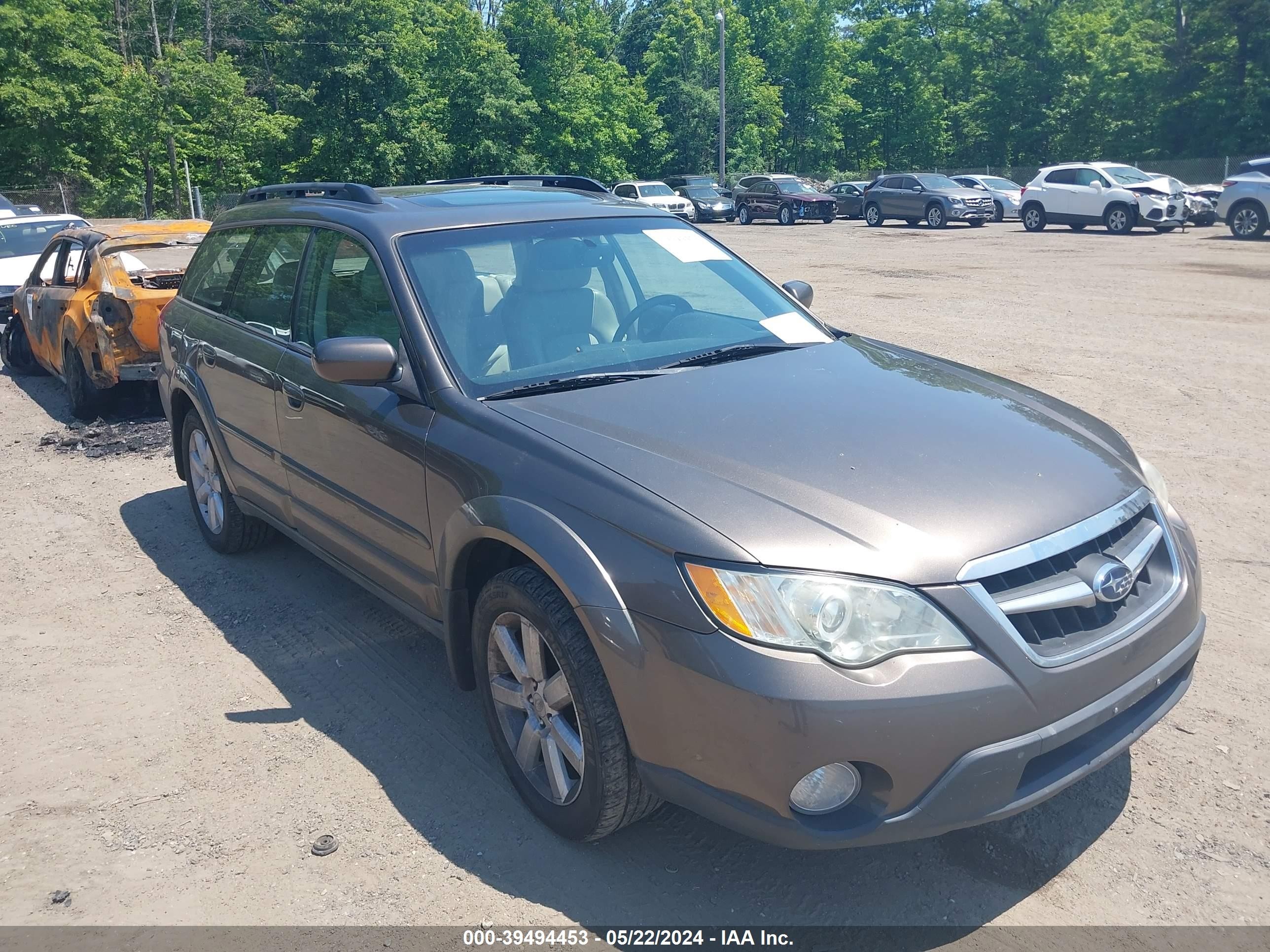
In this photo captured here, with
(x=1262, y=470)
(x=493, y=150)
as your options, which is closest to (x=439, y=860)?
(x=1262, y=470)

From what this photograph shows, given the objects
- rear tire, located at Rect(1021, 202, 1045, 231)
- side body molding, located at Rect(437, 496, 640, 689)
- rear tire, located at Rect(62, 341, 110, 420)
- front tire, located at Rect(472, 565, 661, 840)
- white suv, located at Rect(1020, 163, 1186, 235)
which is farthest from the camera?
rear tire, located at Rect(1021, 202, 1045, 231)

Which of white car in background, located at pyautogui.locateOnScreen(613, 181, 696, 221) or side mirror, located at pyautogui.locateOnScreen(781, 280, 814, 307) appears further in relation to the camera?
white car in background, located at pyautogui.locateOnScreen(613, 181, 696, 221)

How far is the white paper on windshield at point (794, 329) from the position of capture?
13.8 feet

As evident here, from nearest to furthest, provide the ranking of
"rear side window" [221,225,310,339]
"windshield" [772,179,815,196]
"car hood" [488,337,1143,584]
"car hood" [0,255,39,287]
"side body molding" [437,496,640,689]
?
1. "car hood" [488,337,1143,584]
2. "side body molding" [437,496,640,689]
3. "rear side window" [221,225,310,339]
4. "car hood" [0,255,39,287]
5. "windshield" [772,179,815,196]

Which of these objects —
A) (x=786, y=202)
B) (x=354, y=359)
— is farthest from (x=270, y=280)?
(x=786, y=202)

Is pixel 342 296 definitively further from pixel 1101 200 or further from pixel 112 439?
pixel 1101 200

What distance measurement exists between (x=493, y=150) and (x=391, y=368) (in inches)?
2101

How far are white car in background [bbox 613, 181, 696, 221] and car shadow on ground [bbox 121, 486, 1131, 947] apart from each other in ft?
118

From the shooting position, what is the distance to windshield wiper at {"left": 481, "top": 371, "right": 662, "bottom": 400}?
3.54 metres

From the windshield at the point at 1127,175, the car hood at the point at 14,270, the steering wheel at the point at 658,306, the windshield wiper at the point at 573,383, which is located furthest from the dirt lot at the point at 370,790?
the windshield at the point at 1127,175

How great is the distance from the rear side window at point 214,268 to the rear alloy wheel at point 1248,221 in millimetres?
23999

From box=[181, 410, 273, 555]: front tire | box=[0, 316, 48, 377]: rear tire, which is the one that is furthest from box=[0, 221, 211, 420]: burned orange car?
box=[181, 410, 273, 555]: front tire

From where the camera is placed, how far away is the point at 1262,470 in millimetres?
6469

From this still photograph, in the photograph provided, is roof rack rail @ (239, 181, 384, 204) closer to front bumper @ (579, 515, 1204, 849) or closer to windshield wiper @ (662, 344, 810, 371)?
windshield wiper @ (662, 344, 810, 371)
